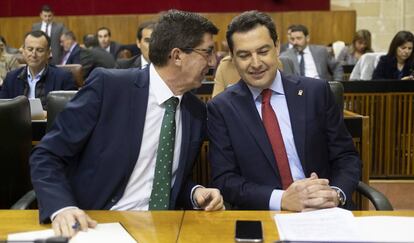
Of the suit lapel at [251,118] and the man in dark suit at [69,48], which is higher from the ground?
the man in dark suit at [69,48]

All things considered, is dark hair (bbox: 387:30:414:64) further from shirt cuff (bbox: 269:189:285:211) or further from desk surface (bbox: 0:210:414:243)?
desk surface (bbox: 0:210:414:243)

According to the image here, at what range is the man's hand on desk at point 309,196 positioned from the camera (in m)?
1.88

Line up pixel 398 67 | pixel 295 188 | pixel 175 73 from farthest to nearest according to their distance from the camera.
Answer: pixel 398 67 → pixel 175 73 → pixel 295 188

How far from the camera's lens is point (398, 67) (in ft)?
19.1

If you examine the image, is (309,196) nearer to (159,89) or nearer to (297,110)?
(297,110)

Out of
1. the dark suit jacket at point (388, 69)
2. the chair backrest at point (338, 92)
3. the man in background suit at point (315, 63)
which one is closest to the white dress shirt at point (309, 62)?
the man in background suit at point (315, 63)

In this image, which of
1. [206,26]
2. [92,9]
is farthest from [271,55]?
[92,9]

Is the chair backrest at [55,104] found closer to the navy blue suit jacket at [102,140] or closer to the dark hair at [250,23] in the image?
the navy blue suit jacket at [102,140]

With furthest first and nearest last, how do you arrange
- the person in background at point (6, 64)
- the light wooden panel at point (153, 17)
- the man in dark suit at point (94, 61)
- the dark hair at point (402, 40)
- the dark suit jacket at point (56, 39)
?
the light wooden panel at point (153, 17), the dark suit jacket at point (56, 39), the man in dark suit at point (94, 61), the person in background at point (6, 64), the dark hair at point (402, 40)

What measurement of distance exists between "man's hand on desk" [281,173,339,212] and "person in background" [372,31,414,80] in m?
4.04

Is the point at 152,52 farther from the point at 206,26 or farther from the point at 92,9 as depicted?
the point at 92,9

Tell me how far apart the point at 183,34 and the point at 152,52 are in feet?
0.44

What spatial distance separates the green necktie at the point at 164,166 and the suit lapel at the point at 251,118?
33cm

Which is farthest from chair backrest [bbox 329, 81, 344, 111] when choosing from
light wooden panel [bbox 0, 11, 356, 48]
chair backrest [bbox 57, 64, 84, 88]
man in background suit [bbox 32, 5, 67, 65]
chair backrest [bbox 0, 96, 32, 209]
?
light wooden panel [bbox 0, 11, 356, 48]
